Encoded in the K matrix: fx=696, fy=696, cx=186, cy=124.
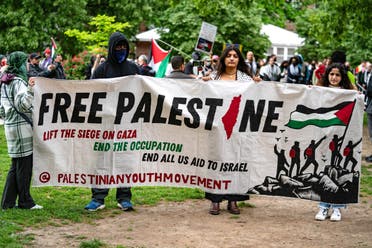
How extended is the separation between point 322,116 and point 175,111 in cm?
170

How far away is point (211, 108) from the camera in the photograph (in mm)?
8031

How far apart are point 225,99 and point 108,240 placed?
2.16 meters

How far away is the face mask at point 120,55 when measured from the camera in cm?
834

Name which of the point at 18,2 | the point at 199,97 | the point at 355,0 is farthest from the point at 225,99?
the point at 18,2

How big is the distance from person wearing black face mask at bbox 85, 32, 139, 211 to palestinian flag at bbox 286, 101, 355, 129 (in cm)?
205

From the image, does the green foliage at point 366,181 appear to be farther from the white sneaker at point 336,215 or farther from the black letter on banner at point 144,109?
the black letter on banner at point 144,109

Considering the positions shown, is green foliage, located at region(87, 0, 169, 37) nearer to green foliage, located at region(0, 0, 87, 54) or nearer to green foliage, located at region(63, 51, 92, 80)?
green foliage, located at region(0, 0, 87, 54)

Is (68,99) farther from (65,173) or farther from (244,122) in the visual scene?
(244,122)

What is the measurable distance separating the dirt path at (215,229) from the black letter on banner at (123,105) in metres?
1.18

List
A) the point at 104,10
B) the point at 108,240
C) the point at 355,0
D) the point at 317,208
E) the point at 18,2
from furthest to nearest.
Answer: the point at 104,10, the point at 18,2, the point at 355,0, the point at 317,208, the point at 108,240

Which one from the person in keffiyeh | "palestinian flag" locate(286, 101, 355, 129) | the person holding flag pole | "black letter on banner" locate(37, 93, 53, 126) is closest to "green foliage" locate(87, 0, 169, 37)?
the person holding flag pole

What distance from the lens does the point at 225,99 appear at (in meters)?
8.02

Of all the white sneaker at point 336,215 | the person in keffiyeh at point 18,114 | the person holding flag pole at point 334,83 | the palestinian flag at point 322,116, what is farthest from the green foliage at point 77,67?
the white sneaker at point 336,215

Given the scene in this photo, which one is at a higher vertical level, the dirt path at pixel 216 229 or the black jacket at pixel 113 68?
the black jacket at pixel 113 68
